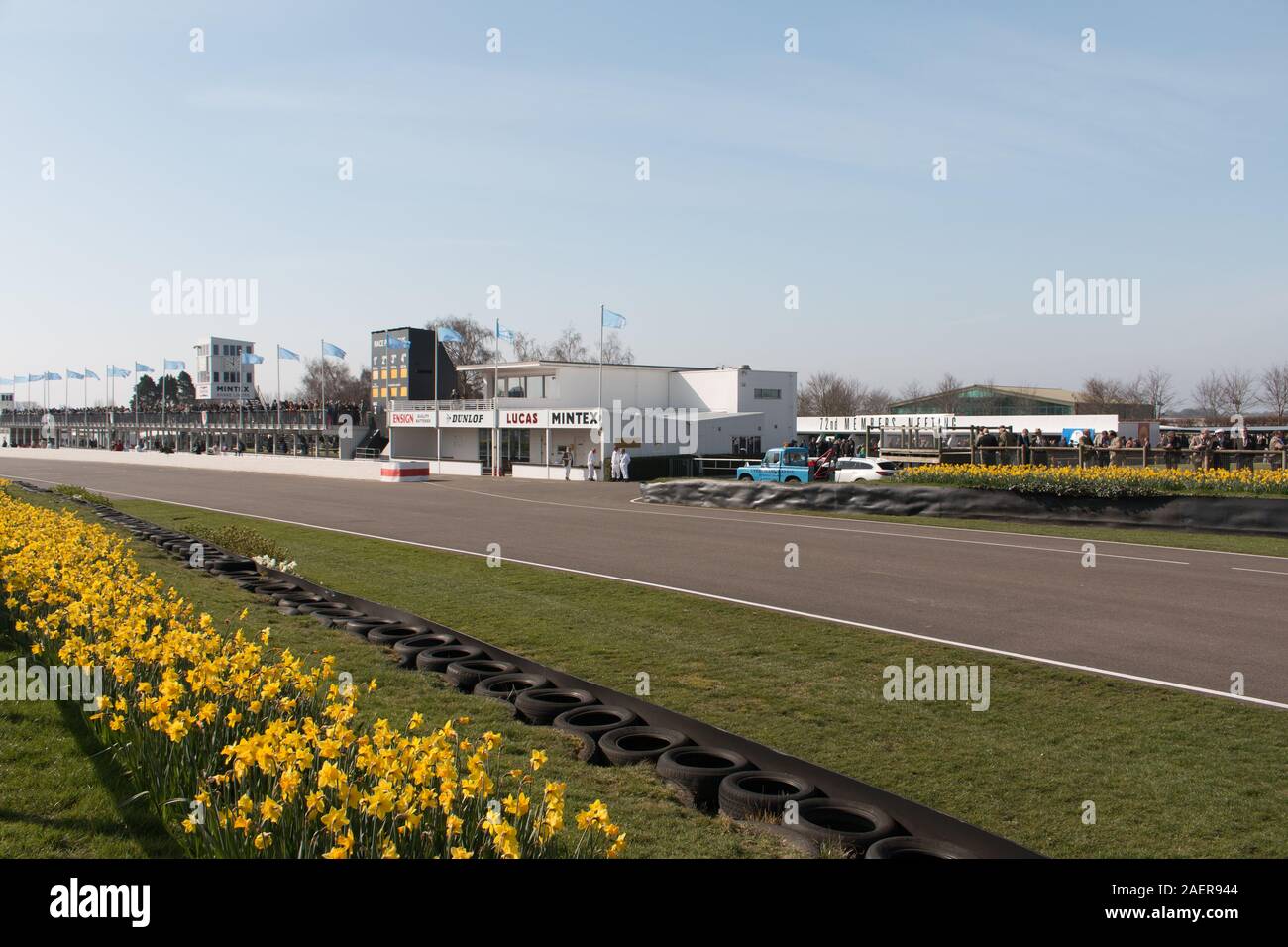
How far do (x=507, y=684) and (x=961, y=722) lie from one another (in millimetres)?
3661

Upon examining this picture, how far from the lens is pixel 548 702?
7.10 m

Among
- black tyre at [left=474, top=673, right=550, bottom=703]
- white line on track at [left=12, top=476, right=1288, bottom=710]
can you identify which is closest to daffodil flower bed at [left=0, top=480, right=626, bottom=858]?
black tyre at [left=474, top=673, right=550, bottom=703]

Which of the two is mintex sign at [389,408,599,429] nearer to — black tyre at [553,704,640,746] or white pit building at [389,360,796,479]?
white pit building at [389,360,796,479]

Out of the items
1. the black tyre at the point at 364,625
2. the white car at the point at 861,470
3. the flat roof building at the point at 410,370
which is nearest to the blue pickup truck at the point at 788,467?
the white car at the point at 861,470

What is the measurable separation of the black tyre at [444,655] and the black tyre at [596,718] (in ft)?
6.00

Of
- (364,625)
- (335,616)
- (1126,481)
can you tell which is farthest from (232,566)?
(1126,481)

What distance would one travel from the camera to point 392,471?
43062 mm

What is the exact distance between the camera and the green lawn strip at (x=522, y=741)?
4812 mm

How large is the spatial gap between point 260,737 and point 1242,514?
2067 centimetres
